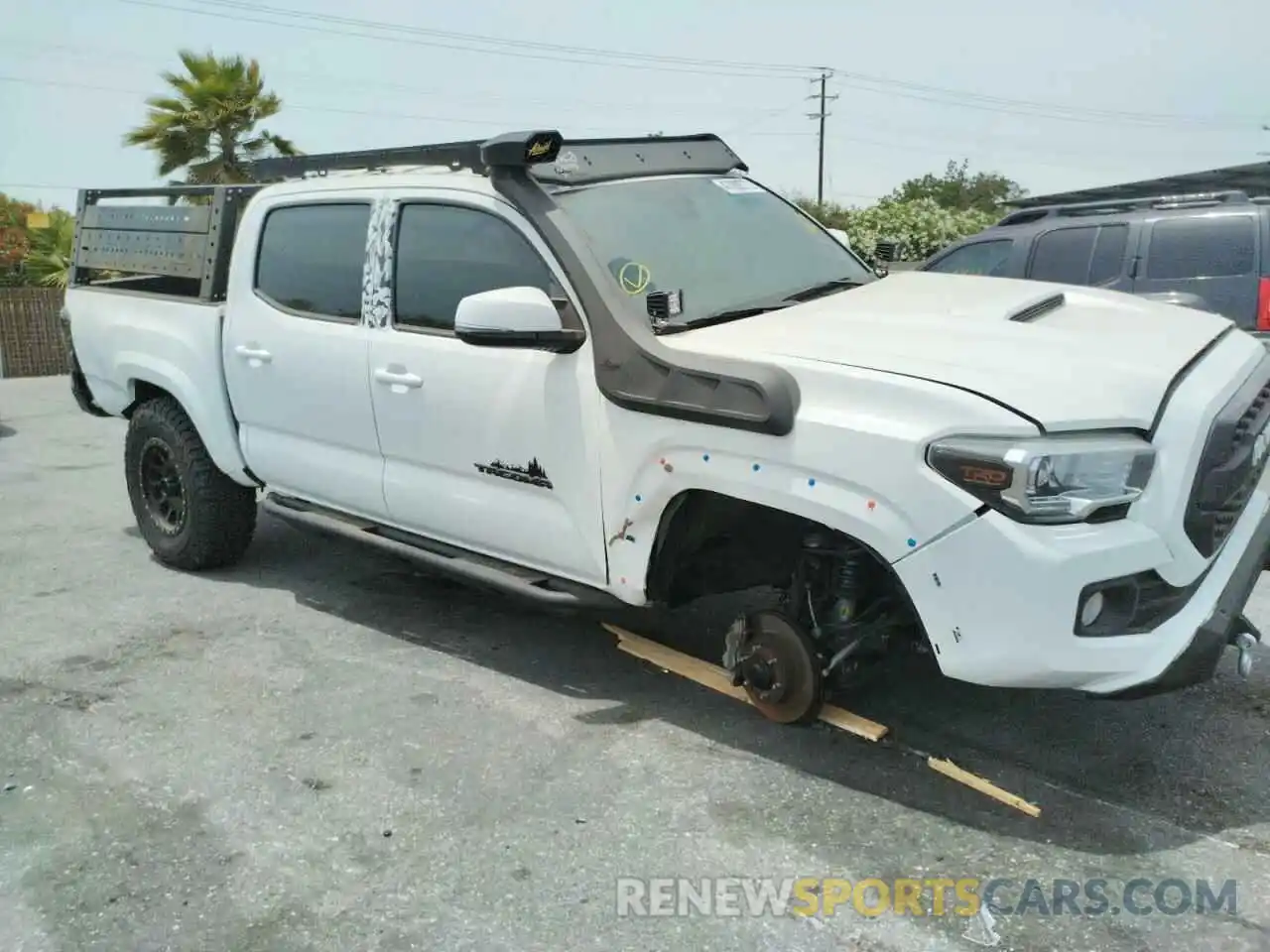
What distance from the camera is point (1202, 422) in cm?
288

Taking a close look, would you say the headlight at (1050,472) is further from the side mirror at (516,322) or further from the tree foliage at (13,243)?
the tree foliage at (13,243)

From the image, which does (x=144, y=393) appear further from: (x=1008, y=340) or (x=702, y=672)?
(x=1008, y=340)

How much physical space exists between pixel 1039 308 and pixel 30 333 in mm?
15779

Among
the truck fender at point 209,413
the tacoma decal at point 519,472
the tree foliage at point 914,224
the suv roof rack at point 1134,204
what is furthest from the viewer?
the tree foliage at point 914,224

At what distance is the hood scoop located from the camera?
3.46 metres

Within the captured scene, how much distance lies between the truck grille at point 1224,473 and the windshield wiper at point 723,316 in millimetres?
1399

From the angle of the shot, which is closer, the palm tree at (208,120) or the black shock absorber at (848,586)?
the black shock absorber at (848,586)

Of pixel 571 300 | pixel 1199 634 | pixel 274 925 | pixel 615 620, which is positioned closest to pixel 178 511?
pixel 615 620

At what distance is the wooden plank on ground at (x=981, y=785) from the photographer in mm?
3221

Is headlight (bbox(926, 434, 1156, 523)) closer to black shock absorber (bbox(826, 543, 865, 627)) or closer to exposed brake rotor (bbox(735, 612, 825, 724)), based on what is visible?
black shock absorber (bbox(826, 543, 865, 627))

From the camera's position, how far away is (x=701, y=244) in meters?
3.98

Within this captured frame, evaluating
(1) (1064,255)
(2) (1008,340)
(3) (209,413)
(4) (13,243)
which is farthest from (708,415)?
(4) (13,243)

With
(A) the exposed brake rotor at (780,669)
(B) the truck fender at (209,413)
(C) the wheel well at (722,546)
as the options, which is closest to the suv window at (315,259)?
(B) the truck fender at (209,413)

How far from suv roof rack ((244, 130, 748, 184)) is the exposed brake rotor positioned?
1689 mm
